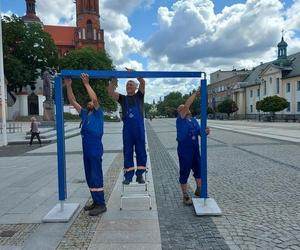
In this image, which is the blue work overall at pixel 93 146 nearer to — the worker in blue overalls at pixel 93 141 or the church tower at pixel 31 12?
the worker in blue overalls at pixel 93 141

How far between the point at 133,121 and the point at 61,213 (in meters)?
1.96

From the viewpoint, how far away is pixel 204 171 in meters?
6.24

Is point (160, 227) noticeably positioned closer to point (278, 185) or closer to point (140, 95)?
point (140, 95)

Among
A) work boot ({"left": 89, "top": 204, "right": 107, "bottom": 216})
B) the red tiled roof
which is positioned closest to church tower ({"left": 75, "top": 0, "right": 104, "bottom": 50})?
the red tiled roof

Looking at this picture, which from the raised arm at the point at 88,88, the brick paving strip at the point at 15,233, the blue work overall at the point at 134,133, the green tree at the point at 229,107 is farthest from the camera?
the green tree at the point at 229,107

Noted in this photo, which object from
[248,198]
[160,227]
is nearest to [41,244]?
[160,227]

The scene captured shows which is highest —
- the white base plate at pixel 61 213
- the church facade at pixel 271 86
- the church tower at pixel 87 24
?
the church tower at pixel 87 24

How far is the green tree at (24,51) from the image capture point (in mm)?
62469

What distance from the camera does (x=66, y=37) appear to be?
10569 cm

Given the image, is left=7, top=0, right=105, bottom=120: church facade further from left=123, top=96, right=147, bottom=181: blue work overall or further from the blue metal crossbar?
the blue metal crossbar

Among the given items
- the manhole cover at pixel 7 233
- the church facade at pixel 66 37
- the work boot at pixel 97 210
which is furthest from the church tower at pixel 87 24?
the manhole cover at pixel 7 233

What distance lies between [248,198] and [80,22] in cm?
9282

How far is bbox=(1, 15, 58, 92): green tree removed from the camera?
62.5m

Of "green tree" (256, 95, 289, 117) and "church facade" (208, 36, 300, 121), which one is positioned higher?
"church facade" (208, 36, 300, 121)
